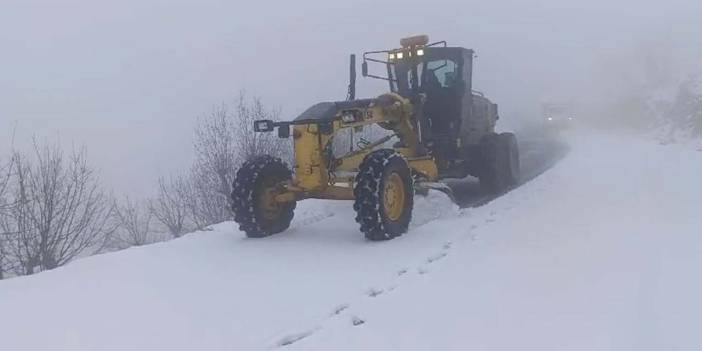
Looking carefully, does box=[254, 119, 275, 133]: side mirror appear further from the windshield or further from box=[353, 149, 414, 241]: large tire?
the windshield

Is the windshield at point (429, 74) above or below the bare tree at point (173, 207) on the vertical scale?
above

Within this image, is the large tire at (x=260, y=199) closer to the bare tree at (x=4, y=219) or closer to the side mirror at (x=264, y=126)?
the side mirror at (x=264, y=126)

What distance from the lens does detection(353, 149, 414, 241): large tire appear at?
8.07 metres

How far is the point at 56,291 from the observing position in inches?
241

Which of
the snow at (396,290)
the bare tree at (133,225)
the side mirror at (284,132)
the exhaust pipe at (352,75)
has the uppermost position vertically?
the exhaust pipe at (352,75)

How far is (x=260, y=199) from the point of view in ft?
29.0

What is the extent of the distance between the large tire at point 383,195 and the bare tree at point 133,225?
11.2 meters

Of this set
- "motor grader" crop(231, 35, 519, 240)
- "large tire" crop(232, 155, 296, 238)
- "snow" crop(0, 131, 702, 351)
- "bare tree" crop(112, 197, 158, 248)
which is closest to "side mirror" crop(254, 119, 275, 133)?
"motor grader" crop(231, 35, 519, 240)

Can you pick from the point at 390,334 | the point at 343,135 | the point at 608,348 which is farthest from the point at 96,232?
the point at 608,348

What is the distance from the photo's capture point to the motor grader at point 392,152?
8.50m

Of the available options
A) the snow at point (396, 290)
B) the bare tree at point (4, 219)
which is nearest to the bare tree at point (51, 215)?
the bare tree at point (4, 219)

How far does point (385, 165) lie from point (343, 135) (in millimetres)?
1859

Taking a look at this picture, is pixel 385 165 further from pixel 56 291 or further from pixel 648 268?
pixel 56 291

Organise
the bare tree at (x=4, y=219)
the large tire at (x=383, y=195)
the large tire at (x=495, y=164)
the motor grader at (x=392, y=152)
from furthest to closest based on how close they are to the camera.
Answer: the bare tree at (x=4, y=219) < the large tire at (x=495, y=164) < the motor grader at (x=392, y=152) < the large tire at (x=383, y=195)
